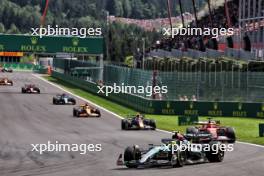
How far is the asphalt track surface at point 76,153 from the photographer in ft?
56.3

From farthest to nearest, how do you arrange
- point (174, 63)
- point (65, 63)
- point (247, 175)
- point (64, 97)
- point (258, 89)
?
point (65, 63) → point (174, 63) → point (64, 97) → point (258, 89) → point (247, 175)

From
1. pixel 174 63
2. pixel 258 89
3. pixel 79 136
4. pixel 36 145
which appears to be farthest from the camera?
pixel 174 63

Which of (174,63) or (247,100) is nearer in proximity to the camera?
(247,100)

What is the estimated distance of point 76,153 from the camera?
21953mm

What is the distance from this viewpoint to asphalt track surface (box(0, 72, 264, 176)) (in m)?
17.2

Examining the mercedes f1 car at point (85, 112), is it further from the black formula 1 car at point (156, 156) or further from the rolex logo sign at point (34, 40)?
the rolex logo sign at point (34, 40)

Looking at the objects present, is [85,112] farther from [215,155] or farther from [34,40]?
[34,40]

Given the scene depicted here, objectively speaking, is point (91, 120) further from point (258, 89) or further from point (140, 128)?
point (258, 89)

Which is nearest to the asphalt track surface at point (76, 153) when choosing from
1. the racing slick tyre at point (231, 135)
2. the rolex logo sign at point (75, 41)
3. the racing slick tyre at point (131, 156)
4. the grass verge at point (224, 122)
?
the racing slick tyre at point (131, 156)

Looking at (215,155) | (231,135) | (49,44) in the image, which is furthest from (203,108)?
(49,44)

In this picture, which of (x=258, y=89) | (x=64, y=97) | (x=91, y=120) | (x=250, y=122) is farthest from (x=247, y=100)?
(x=64, y=97)

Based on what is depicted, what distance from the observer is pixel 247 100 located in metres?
43.0

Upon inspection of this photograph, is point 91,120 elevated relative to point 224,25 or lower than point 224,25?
lower

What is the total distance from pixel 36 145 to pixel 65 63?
69217 millimetres
